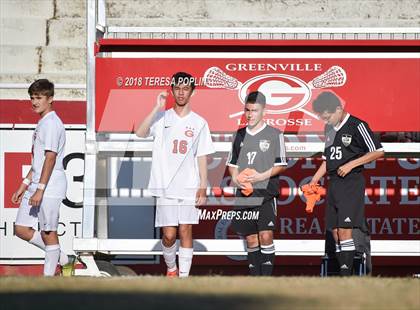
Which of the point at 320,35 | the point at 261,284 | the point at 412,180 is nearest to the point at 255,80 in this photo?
the point at 320,35

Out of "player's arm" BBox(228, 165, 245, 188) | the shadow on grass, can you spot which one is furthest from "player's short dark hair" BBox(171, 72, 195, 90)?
the shadow on grass

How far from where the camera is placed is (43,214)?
11.4 metres

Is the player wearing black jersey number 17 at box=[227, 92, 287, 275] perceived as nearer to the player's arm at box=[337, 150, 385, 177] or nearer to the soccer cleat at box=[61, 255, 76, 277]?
the player's arm at box=[337, 150, 385, 177]

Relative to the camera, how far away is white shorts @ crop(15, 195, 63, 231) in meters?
11.4

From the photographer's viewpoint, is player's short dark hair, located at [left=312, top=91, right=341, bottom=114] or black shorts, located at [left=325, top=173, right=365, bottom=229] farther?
player's short dark hair, located at [left=312, top=91, right=341, bottom=114]

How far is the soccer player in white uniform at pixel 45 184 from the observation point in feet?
37.0

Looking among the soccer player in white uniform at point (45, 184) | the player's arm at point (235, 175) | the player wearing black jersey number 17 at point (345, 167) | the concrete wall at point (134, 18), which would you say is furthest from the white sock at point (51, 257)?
the concrete wall at point (134, 18)

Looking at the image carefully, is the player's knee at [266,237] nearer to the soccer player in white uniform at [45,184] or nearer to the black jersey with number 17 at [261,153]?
the black jersey with number 17 at [261,153]

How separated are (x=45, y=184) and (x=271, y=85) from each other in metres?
2.67

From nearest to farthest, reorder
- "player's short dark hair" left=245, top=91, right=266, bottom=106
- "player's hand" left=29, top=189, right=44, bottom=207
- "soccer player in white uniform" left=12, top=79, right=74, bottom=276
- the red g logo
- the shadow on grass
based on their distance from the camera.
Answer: the shadow on grass, "player's hand" left=29, top=189, right=44, bottom=207, "soccer player in white uniform" left=12, top=79, right=74, bottom=276, "player's short dark hair" left=245, top=91, right=266, bottom=106, the red g logo

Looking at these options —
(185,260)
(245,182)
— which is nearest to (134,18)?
(245,182)

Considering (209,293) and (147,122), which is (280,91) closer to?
(147,122)

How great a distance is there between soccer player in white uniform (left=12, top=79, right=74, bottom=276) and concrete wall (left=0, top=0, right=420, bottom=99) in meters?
3.10

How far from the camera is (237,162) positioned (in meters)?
11.6
